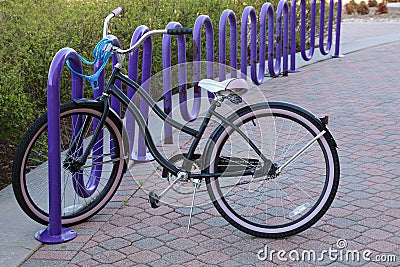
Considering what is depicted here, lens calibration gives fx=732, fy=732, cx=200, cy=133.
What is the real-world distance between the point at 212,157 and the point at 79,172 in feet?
3.07

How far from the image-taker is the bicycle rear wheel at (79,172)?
4422mm

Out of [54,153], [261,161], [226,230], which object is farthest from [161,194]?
[54,153]

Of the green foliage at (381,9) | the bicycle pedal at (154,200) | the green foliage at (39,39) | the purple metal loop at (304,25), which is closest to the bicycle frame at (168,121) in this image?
the bicycle pedal at (154,200)

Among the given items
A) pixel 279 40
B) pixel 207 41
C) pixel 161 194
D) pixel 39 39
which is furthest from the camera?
pixel 279 40

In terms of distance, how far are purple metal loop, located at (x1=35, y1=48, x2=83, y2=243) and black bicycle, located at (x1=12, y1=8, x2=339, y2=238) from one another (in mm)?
146

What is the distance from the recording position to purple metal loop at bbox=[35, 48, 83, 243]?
430cm

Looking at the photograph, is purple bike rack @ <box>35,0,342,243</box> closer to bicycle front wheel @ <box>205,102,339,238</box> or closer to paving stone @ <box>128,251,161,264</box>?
paving stone @ <box>128,251,161,264</box>

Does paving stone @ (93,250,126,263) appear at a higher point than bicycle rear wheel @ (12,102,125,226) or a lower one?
lower

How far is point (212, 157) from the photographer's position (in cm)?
454

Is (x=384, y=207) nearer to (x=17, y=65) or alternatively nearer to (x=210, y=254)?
(x=210, y=254)

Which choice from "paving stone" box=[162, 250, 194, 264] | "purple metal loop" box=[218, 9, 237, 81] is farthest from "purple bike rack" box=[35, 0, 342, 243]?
"paving stone" box=[162, 250, 194, 264]

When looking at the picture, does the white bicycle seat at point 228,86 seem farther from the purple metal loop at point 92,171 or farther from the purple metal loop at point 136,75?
the purple metal loop at point 136,75

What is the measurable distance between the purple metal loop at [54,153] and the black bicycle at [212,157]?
146mm

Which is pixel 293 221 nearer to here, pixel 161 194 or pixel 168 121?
pixel 161 194
